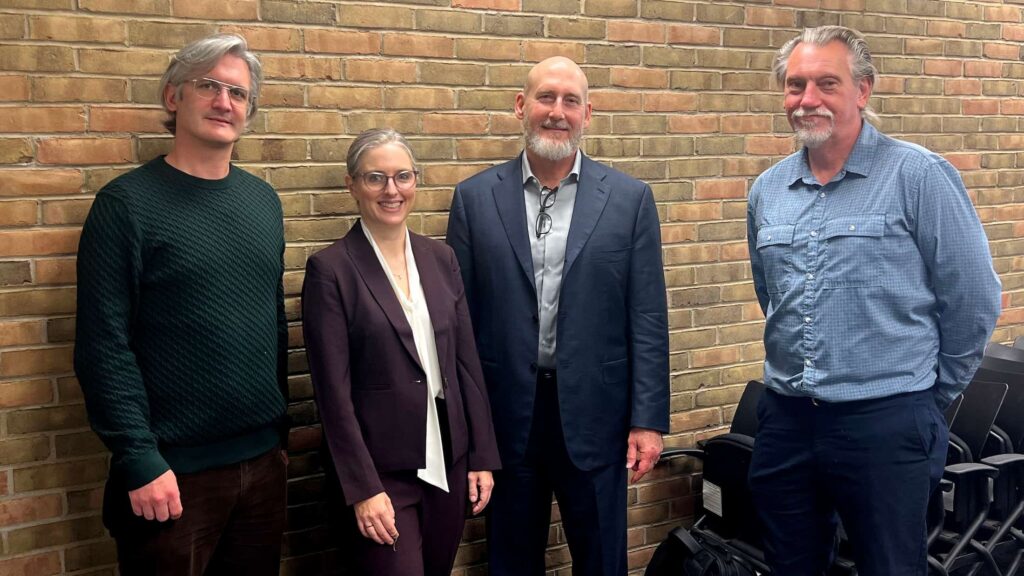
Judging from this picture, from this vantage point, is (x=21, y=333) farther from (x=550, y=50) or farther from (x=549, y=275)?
(x=550, y=50)

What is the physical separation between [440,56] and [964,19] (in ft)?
9.20

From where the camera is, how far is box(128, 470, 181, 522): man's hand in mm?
2070

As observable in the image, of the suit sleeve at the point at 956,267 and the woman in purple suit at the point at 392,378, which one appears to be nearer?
the woman in purple suit at the point at 392,378

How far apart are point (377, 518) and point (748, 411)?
5.83 feet

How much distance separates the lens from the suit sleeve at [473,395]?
2488 millimetres

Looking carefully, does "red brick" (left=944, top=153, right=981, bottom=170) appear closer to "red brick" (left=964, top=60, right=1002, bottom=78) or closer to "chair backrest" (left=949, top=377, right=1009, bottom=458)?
"red brick" (left=964, top=60, right=1002, bottom=78)

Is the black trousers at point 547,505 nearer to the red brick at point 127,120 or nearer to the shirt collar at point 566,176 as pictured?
the shirt collar at point 566,176

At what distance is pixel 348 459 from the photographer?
226 centimetres

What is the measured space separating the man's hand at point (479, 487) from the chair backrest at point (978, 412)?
2.04m

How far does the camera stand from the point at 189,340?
2176 mm

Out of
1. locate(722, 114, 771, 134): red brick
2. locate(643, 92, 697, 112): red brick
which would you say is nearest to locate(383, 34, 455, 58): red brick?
locate(643, 92, 697, 112): red brick

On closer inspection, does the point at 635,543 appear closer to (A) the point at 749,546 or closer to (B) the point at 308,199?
(A) the point at 749,546

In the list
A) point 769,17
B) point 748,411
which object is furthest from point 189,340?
Result: point 769,17

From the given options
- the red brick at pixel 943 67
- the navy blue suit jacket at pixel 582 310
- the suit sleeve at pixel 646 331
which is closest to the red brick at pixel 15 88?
the navy blue suit jacket at pixel 582 310
